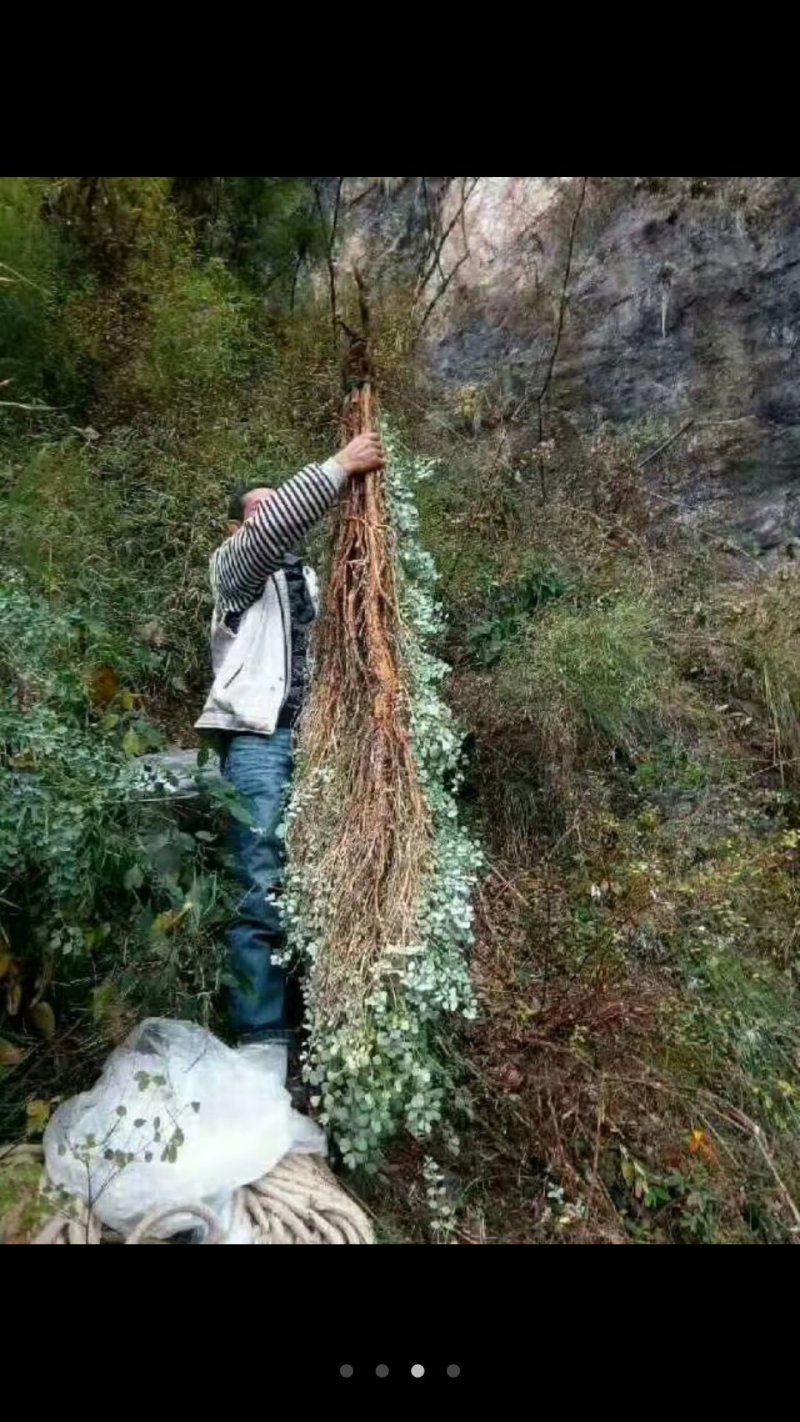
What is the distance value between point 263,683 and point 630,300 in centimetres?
260

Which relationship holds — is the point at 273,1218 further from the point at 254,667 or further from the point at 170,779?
the point at 254,667

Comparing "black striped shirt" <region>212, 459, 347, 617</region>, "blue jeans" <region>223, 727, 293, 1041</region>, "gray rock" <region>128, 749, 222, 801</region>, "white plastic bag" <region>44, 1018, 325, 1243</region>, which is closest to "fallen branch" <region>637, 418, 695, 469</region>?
"black striped shirt" <region>212, 459, 347, 617</region>

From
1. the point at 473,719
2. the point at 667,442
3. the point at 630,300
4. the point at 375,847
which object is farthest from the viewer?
the point at 630,300

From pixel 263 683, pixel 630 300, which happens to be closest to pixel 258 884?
pixel 263 683

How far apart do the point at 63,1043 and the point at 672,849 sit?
1.49 meters

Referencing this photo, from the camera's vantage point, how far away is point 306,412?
3.64 m

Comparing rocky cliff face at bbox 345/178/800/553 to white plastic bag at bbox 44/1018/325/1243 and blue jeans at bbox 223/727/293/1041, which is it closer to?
blue jeans at bbox 223/727/293/1041

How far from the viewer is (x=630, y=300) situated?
4.13m

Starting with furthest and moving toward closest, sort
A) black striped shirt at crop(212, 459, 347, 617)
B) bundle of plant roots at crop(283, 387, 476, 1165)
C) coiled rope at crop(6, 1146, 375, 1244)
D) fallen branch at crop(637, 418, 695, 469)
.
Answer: fallen branch at crop(637, 418, 695, 469), black striped shirt at crop(212, 459, 347, 617), bundle of plant roots at crop(283, 387, 476, 1165), coiled rope at crop(6, 1146, 375, 1244)

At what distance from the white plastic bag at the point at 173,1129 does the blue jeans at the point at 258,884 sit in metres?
0.08

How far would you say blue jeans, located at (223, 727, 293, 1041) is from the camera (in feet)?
6.89

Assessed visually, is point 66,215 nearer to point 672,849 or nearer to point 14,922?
point 14,922

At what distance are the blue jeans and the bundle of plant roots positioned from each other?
0.19ft

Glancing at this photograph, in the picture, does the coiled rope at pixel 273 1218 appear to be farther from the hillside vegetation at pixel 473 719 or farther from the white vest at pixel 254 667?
the white vest at pixel 254 667
